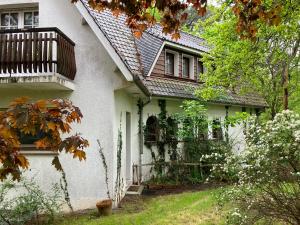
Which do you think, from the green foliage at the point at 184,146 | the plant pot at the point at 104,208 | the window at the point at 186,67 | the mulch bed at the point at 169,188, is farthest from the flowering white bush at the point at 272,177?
the window at the point at 186,67

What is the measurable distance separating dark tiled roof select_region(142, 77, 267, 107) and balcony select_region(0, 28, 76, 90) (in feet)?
12.1

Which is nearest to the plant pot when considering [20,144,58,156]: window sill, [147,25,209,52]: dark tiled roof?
[20,144,58,156]: window sill

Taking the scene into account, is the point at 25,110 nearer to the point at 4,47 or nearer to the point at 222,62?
the point at 4,47

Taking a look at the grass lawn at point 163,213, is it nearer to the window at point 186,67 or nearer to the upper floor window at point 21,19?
the upper floor window at point 21,19

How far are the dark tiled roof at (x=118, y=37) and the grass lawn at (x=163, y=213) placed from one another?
3674mm

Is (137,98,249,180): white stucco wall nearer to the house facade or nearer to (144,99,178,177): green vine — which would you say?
(144,99,178,177): green vine

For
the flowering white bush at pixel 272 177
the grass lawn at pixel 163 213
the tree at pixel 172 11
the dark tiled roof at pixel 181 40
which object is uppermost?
the dark tiled roof at pixel 181 40

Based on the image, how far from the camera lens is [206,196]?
43.5 ft

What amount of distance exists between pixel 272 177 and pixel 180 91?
33.6 ft

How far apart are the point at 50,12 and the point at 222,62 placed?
23.0 ft

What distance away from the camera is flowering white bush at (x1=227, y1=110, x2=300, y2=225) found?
23.0 feet

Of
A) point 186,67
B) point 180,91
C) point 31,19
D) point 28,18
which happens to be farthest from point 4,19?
point 186,67

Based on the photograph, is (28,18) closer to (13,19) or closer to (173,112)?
(13,19)

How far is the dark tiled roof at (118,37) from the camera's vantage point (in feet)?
39.4
